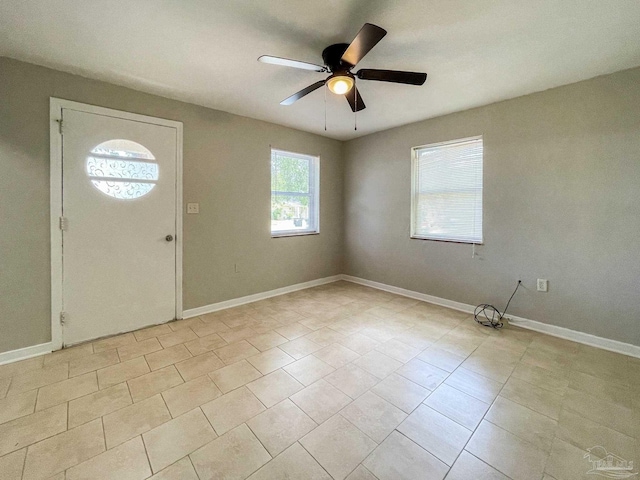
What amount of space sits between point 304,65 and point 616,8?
1.92 metres

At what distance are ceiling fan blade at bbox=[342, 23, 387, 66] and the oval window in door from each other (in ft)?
7.55

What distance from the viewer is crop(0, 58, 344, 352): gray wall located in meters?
2.24

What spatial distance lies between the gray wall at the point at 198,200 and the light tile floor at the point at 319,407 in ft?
2.12

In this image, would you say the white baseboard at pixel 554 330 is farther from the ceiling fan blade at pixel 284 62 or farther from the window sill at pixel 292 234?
the ceiling fan blade at pixel 284 62

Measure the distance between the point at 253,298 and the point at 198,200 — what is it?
1.51m

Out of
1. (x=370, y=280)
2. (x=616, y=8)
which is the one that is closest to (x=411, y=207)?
(x=370, y=280)

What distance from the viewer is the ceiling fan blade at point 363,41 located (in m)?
1.47

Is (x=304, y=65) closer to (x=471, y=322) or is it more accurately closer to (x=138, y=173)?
(x=138, y=173)

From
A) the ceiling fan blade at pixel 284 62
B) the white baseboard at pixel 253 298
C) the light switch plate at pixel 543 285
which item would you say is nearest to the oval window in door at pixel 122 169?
the white baseboard at pixel 253 298

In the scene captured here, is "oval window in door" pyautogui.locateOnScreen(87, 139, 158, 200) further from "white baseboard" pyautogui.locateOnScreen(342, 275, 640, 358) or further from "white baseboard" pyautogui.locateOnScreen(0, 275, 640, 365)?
"white baseboard" pyautogui.locateOnScreen(342, 275, 640, 358)

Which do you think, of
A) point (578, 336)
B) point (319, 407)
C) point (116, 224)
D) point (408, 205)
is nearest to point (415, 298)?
point (408, 205)

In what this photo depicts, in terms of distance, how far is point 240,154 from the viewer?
11.6ft

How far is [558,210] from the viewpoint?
2.70 m

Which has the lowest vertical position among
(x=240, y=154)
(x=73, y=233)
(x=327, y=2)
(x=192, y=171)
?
(x=73, y=233)
